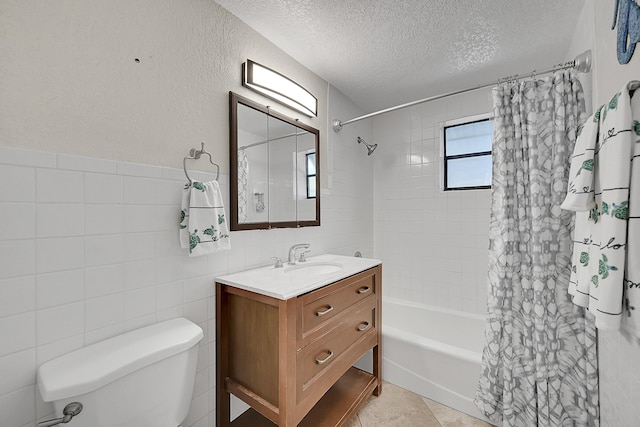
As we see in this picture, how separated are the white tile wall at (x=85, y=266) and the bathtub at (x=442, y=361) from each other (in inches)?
50.3

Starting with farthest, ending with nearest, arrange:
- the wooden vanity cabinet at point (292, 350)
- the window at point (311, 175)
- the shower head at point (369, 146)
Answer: the shower head at point (369, 146)
the window at point (311, 175)
the wooden vanity cabinet at point (292, 350)

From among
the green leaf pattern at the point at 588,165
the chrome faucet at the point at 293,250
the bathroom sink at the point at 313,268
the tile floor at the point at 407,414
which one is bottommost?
the tile floor at the point at 407,414

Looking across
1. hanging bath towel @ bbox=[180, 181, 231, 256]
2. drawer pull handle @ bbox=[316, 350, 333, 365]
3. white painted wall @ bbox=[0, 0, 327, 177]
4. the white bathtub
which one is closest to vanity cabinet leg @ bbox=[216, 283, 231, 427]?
hanging bath towel @ bbox=[180, 181, 231, 256]

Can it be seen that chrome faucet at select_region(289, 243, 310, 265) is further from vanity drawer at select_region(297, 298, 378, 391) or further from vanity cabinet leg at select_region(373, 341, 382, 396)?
vanity cabinet leg at select_region(373, 341, 382, 396)

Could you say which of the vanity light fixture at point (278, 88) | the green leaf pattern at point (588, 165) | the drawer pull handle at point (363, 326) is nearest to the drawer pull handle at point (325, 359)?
the drawer pull handle at point (363, 326)

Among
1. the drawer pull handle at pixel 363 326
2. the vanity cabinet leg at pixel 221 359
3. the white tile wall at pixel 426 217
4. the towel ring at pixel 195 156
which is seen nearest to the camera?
the towel ring at pixel 195 156

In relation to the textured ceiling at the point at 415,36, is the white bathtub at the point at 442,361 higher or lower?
lower

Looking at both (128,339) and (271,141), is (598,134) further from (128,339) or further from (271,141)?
(128,339)

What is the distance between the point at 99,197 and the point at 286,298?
0.84 meters

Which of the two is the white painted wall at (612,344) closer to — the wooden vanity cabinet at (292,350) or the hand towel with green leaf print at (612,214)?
the hand towel with green leaf print at (612,214)

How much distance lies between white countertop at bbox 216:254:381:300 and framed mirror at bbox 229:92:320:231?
281 mm

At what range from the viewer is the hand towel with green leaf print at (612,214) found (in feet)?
2.31

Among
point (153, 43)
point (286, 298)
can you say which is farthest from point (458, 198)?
point (153, 43)

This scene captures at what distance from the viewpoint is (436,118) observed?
2.61 metres
